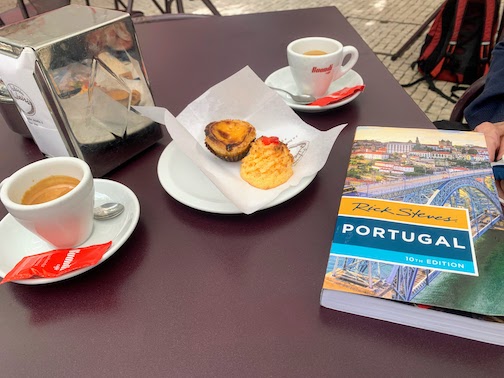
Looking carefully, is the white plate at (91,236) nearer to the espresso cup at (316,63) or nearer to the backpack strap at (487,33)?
the espresso cup at (316,63)

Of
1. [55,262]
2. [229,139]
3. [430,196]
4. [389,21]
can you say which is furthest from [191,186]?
[389,21]

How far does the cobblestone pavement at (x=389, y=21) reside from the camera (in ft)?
6.44

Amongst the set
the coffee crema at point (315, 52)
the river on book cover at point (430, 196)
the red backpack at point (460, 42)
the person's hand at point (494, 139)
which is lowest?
the red backpack at point (460, 42)

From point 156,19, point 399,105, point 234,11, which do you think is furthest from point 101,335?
point 234,11

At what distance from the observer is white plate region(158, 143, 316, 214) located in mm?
553

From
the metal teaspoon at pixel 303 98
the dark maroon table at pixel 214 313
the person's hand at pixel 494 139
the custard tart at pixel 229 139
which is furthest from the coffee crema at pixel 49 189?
the person's hand at pixel 494 139

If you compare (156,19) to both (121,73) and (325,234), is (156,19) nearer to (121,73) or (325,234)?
(121,73)

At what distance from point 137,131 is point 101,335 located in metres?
0.36

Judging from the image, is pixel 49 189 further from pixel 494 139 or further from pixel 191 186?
pixel 494 139

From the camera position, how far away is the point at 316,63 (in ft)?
2.52

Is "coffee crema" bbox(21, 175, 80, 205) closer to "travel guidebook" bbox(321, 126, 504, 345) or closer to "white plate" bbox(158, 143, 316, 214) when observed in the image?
"white plate" bbox(158, 143, 316, 214)

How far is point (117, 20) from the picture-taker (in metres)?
0.61

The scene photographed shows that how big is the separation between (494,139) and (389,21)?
2.38 m

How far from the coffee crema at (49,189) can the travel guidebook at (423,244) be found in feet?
1.10
